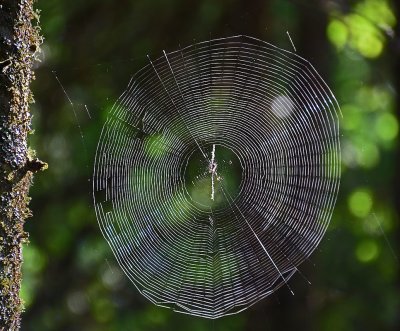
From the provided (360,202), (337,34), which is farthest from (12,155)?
(360,202)

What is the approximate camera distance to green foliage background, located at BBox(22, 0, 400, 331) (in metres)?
6.35

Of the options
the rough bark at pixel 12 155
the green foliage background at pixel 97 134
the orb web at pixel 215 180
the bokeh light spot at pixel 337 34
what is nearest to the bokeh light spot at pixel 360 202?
the green foliage background at pixel 97 134

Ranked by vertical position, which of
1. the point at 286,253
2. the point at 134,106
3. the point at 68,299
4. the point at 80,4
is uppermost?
the point at 80,4

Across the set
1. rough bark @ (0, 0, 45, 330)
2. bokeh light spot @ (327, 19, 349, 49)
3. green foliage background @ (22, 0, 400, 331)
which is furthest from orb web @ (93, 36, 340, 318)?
rough bark @ (0, 0, 45, 330)

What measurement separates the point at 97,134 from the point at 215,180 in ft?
4.32

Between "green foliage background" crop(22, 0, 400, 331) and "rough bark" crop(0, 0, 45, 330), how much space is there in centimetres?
325

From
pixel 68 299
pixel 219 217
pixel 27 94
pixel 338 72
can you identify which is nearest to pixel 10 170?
pixel 27 94

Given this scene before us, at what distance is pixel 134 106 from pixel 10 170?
275cm

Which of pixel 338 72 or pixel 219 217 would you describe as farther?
pixel 338 72

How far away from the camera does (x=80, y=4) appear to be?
6.38 m

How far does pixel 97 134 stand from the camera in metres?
6.41

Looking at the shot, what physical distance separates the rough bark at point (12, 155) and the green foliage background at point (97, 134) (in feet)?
10.7

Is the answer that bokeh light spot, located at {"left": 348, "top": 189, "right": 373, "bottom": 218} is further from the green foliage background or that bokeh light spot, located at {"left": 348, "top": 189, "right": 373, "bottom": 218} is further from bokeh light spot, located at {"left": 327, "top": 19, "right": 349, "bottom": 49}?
bokeh light spot, located at {"left": 327, "top": 19, "right": 349, "bottom": 49}

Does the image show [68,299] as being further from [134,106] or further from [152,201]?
[134,106]
